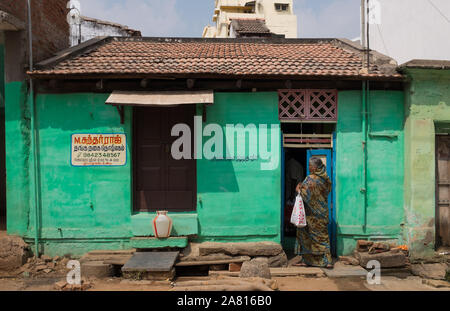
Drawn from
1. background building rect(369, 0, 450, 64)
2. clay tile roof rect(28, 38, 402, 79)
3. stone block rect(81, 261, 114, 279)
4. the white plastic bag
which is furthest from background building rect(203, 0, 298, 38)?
stone block rect(81, 261, 114, 279)

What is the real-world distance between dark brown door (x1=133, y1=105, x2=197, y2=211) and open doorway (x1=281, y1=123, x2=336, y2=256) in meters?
1.91

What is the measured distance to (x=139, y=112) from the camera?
6645 millimetres

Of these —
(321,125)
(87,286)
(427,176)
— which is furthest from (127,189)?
(427,176)

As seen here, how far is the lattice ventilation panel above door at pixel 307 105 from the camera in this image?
6.58 m

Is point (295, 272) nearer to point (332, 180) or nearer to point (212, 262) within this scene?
point (212, 262)

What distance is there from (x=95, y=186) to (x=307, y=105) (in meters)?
4.37

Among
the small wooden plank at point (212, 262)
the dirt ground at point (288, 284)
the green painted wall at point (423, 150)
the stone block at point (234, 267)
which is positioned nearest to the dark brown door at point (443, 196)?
the green painted wall at point (423, 150)

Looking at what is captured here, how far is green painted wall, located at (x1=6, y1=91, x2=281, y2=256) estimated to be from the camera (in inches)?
253

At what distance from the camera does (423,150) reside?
21.1ft

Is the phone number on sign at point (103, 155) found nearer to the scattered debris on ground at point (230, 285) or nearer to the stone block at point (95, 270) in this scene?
the stone block at point (95, 270)

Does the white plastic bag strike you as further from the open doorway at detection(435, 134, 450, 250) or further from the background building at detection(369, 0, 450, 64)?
the background building at detection(369, 0, 450, 64)

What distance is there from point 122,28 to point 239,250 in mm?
11735

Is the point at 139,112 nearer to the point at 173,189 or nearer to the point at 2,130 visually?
the point at 173,189

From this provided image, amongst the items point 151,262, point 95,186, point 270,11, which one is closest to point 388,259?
point 151,262
